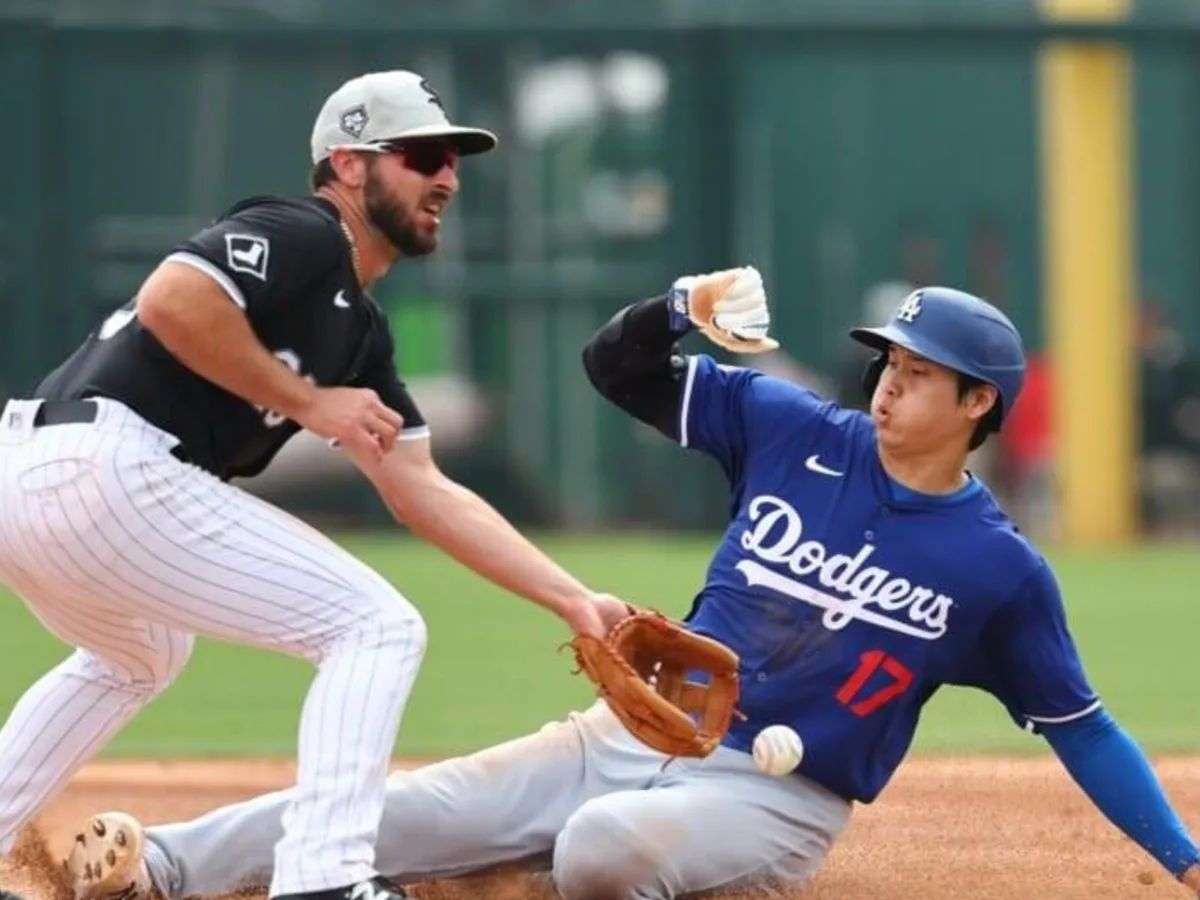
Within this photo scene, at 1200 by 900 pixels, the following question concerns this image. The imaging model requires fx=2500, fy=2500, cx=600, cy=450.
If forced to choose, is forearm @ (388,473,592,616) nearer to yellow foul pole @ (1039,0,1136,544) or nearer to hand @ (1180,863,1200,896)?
hand @ (1180,863,1200,896)

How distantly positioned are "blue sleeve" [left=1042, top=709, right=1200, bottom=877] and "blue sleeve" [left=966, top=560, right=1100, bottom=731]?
0.13 ft

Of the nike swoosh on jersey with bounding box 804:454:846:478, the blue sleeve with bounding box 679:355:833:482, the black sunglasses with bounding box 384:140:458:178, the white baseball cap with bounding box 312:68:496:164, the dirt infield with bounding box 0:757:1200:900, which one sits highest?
the white baseball cap with bounding box 312:68:496:164

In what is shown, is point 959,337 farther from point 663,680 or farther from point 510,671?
point 510,671

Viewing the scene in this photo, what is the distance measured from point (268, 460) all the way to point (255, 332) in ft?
1.42

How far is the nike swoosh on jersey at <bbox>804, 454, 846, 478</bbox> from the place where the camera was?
4.48 metres

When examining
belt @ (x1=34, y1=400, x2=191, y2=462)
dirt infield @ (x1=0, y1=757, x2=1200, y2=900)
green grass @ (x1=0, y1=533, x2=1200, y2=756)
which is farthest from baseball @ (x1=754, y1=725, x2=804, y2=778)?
green grass @ (x1=0, y1=533, x2=1200, y2=756)

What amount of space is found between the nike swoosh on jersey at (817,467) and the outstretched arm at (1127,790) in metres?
0.59

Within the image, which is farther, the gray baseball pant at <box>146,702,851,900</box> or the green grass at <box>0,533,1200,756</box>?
the green grass at <box>0,533,1200,756</box>

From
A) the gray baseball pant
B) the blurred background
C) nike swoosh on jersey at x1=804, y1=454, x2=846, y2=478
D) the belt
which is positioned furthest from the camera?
the blurred background

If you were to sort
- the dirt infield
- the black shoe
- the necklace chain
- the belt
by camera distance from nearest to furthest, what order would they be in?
the black shoe < the belt < the necklace chain < the dirt infield

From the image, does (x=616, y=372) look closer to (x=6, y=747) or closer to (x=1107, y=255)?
(x=6, y=747)

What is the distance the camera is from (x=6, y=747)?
4.40 meters

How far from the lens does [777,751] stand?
4180 mm

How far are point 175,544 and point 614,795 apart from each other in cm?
88
